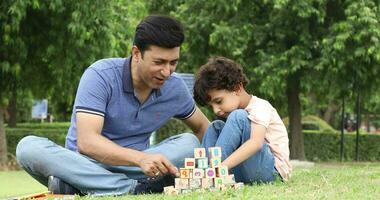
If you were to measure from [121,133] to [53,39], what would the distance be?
10412mm

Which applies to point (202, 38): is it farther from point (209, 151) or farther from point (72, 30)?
point (209, 151)

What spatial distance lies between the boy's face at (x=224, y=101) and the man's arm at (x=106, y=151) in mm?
867

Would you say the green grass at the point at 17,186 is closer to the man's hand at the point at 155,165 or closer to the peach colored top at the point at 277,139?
the peach colored top at the point at 277,139

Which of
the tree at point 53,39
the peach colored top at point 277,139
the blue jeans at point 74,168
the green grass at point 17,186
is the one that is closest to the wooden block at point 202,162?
the blue jeans at point 74,168

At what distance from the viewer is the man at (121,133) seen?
5.22 metres

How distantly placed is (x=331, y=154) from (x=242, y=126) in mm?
19924

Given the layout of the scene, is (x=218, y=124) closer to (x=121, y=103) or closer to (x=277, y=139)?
(x=277, y=139)

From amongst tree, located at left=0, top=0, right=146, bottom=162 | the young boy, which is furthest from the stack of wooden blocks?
tree, located at left=0, top=0, right=146, bottom=162

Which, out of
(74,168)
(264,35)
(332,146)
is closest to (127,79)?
(74,168)

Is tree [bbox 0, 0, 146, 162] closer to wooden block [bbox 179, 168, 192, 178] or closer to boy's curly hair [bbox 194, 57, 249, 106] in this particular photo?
boy's curly hair [bbox 194, 57, 249, 106]

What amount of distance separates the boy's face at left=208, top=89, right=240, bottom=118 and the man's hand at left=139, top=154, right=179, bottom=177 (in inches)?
35.1

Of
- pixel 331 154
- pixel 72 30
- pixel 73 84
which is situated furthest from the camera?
pixel 331 154

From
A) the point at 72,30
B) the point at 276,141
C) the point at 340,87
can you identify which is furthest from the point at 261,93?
the point at 276,141

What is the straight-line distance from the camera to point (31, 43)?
1573 centimetres
